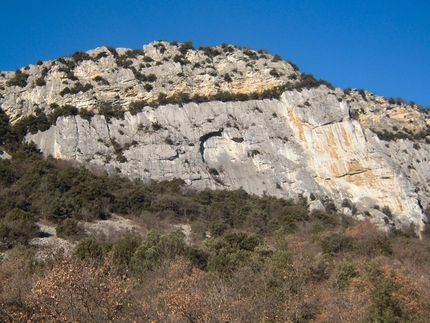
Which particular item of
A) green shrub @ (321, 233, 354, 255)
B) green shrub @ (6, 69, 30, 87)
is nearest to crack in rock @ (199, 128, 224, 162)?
green shrub @ (321, 233, 354, 255)

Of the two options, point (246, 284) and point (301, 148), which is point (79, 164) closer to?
point (301, 148)

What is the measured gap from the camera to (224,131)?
163ft

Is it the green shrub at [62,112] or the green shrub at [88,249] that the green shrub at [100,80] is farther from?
the green shrub at [88,249]

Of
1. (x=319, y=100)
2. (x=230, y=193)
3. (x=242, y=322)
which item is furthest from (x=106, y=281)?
(x=319, y=100)

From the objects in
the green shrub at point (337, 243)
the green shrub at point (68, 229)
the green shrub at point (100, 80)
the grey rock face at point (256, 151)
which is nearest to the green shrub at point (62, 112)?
the grey rock face at point (256, 151)

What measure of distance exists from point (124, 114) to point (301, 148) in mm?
19684

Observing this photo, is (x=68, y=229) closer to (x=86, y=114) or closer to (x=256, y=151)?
(x=86, y=114)

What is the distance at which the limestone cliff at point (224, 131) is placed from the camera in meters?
45.9

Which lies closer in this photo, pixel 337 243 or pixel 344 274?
pixel 344 274

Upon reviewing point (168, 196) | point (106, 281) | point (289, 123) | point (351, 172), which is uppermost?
point (289, 123)

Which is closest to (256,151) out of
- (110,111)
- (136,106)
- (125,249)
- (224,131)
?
(224,131)

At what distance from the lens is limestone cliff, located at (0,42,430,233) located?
4588 cm

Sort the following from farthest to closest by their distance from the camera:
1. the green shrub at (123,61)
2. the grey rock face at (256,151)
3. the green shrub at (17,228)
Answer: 1. the green shrub at (123,61)
2. the grey rock face at (256,151)
3. the green shrub at (17,228)

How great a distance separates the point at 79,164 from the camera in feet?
143
